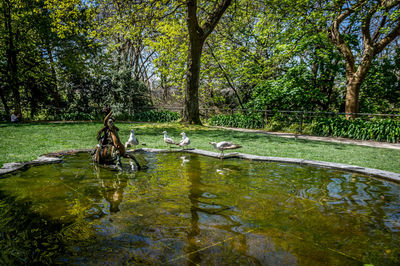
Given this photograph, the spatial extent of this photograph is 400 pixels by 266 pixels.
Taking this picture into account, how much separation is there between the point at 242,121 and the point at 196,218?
47.3 ft

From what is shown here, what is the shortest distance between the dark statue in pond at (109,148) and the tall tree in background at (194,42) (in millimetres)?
9287

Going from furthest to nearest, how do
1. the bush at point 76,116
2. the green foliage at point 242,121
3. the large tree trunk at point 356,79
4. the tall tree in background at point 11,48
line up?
the bush at point 76,116 → the tall tree in background at point 11,48 → the green foliage at point 242,121 → the large tree trunk at point 356,79

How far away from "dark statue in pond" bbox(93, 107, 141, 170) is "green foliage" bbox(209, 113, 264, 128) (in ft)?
41.0

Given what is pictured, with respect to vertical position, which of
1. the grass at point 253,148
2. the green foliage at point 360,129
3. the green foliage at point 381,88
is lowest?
the grass at point 253,148

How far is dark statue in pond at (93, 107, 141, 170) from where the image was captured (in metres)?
4.48

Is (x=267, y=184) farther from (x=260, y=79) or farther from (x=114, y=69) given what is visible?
(x=114, y=69)

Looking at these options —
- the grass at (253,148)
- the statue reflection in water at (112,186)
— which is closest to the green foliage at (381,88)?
the grass at (253,148)

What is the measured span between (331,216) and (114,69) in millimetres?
21514

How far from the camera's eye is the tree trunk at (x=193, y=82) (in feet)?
43.4

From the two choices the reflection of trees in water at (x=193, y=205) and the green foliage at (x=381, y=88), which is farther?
the green foliage at (x=381, y=88)

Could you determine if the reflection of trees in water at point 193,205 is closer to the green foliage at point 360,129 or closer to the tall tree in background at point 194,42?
the tall tree in background at point 194,42

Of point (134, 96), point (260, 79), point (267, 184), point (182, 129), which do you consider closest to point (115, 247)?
point (267, 184)

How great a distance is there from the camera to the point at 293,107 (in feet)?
53.1

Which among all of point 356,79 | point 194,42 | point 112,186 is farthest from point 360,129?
point 112,186
